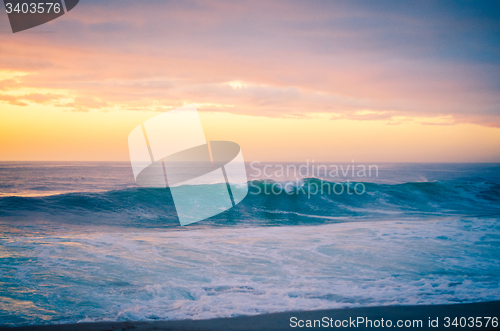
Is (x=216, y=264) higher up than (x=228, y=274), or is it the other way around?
(x=228, y=274)

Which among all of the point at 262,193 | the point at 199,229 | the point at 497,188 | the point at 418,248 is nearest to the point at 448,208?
the point at 497,188

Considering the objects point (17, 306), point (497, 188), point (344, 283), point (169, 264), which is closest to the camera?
point (17, 306)

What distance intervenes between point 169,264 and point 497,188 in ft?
82.5

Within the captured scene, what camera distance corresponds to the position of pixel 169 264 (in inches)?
242

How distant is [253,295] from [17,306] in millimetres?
3263

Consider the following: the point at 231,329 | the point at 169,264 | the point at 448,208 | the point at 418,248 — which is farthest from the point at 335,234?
the point at 448,208

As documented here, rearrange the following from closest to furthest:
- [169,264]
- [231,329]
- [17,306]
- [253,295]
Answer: [231,329]
[17,306]
[253,295]
[169,264]

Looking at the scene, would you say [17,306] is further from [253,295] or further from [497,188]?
[497,188]

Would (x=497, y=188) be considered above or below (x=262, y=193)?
below

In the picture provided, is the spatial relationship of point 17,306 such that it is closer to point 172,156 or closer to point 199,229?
point 172,156

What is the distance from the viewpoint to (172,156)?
9078 mm

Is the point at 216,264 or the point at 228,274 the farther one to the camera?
the point at 216,264

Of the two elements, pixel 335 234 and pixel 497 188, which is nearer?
pixel 335 234

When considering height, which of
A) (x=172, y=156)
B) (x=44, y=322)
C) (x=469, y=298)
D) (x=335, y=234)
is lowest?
(x=335, y=234)
